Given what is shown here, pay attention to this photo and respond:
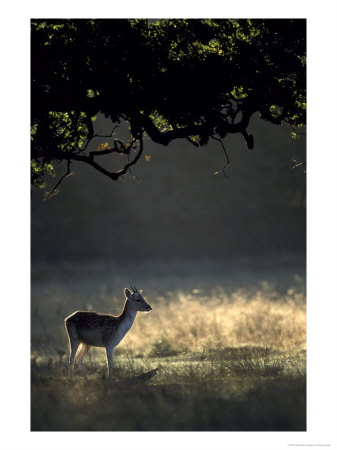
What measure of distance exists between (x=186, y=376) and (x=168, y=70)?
20.2 feet

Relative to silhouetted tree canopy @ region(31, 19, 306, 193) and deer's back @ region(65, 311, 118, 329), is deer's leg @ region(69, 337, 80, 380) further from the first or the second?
silhouetted tree canopy @ region(31, 19, 306, 193)

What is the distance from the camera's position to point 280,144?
5806 cm

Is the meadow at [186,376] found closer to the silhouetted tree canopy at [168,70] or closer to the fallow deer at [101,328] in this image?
the fallow deer at [101,328]

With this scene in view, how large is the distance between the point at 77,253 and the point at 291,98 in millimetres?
45199

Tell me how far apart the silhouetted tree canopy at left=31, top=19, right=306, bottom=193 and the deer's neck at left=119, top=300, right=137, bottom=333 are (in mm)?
2808

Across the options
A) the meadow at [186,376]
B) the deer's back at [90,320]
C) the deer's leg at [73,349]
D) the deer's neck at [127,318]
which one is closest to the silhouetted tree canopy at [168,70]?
the deer's neck at [127,318]

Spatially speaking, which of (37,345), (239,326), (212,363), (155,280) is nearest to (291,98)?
(212,363)

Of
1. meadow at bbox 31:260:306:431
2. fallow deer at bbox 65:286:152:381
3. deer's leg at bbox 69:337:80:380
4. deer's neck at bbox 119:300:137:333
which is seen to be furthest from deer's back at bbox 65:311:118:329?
meadow at bbox 31:260:306:431

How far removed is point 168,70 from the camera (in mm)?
14195

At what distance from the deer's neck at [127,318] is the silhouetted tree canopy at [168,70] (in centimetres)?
281

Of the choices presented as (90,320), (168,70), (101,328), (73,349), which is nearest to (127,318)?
(101,328)

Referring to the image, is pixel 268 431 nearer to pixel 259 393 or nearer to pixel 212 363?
pixel 259 393

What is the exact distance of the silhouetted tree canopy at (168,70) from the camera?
14.1 meters

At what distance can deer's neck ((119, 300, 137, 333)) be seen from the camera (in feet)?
48.5
